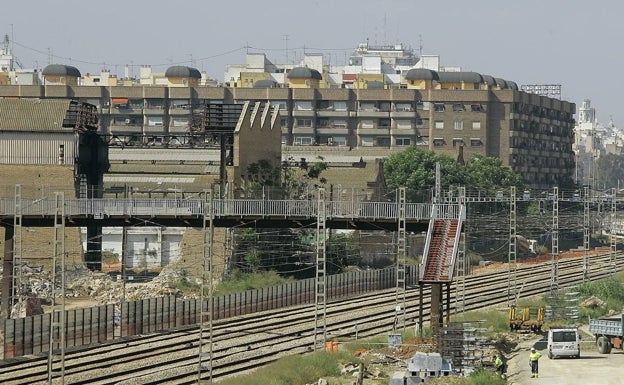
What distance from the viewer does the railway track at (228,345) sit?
6256 cm

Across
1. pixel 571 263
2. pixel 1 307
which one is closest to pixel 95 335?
pixel 1 307

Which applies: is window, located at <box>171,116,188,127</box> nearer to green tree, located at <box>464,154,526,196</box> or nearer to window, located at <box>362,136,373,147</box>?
window, located at <box>362,136,373,147</box>

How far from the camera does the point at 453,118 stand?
633 ft

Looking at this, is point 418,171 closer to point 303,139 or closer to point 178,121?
point 303,139

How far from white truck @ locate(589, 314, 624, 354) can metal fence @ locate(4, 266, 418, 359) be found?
23970 millimetres

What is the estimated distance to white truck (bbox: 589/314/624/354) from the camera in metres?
67.6

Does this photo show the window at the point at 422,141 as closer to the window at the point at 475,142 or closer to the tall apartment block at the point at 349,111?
the tall apartment block at the point at 349,111

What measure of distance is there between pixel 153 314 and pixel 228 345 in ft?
27.3

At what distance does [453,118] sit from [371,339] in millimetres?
119409

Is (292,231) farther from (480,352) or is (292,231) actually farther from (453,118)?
(453,118)

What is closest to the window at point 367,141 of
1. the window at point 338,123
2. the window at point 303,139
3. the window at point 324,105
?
the window at point 338,123

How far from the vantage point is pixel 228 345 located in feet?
239

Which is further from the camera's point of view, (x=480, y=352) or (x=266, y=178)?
(x=266, y=178)

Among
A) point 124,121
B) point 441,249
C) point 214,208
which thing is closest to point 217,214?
point 214,208
